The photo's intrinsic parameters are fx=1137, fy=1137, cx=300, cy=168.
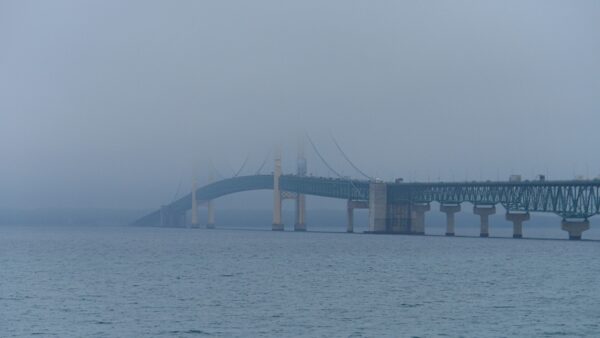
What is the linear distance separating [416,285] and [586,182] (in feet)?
209

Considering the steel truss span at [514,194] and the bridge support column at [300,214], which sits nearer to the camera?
the steel truss span at [514,194]

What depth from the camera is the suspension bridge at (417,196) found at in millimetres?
119000

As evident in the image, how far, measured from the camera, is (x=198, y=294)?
4772cm

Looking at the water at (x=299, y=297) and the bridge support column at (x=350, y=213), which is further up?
the bridge support column at (x=350, y=213)

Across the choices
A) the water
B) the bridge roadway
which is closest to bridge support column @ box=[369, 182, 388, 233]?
the bridge roadway

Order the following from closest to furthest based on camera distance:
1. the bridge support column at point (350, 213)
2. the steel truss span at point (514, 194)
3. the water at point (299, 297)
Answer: the water at point (299, 297) → the steel truss span at point (514, 194) → the bridge support column at point (350, 213)

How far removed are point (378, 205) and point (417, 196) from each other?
502 centimetres

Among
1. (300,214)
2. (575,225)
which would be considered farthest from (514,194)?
(300,214)

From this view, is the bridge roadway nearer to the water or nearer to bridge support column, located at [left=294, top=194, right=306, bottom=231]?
bridge support column, located at [left=294, top=194, right=306, bottom=231]

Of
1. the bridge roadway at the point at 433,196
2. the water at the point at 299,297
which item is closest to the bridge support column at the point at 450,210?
the bridge roadway at the point at 433,196

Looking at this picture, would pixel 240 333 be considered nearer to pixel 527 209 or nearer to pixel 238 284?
pixel 238 284

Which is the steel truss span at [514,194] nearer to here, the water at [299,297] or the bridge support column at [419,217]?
the bridge support column at [419,217]

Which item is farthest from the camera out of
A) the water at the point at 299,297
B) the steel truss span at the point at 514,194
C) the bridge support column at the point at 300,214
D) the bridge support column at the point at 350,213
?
the bridge support column at the point at 300,214

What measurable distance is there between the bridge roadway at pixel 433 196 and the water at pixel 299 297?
139ft
